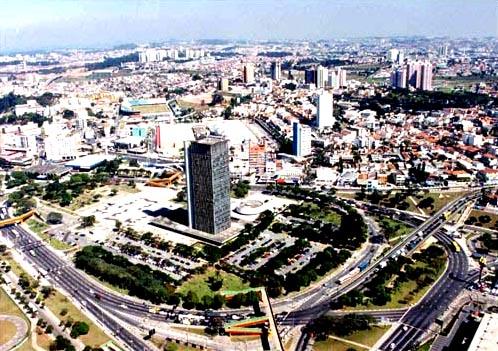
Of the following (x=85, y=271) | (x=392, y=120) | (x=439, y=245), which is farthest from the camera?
(x=392, y=120)

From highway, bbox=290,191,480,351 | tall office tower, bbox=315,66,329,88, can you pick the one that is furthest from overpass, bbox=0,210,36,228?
tall office tower, bbox=315,66,329,88

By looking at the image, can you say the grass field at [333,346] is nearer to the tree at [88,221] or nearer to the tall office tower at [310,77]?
the tree at [88,221]

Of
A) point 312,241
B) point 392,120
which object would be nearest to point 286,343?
point 312,241

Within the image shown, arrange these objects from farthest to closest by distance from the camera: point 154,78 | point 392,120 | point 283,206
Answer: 1. point 154,78
2. point 392,120
3. point 283,206

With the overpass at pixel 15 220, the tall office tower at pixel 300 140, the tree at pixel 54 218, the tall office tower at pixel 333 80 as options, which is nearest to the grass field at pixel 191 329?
the tree at pixel 54 218

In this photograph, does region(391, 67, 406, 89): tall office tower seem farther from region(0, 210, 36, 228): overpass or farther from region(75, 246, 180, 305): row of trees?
region(75, 246, 180, 305): row of trees

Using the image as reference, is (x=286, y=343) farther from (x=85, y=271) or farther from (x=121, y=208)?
(x=121, y=208)
